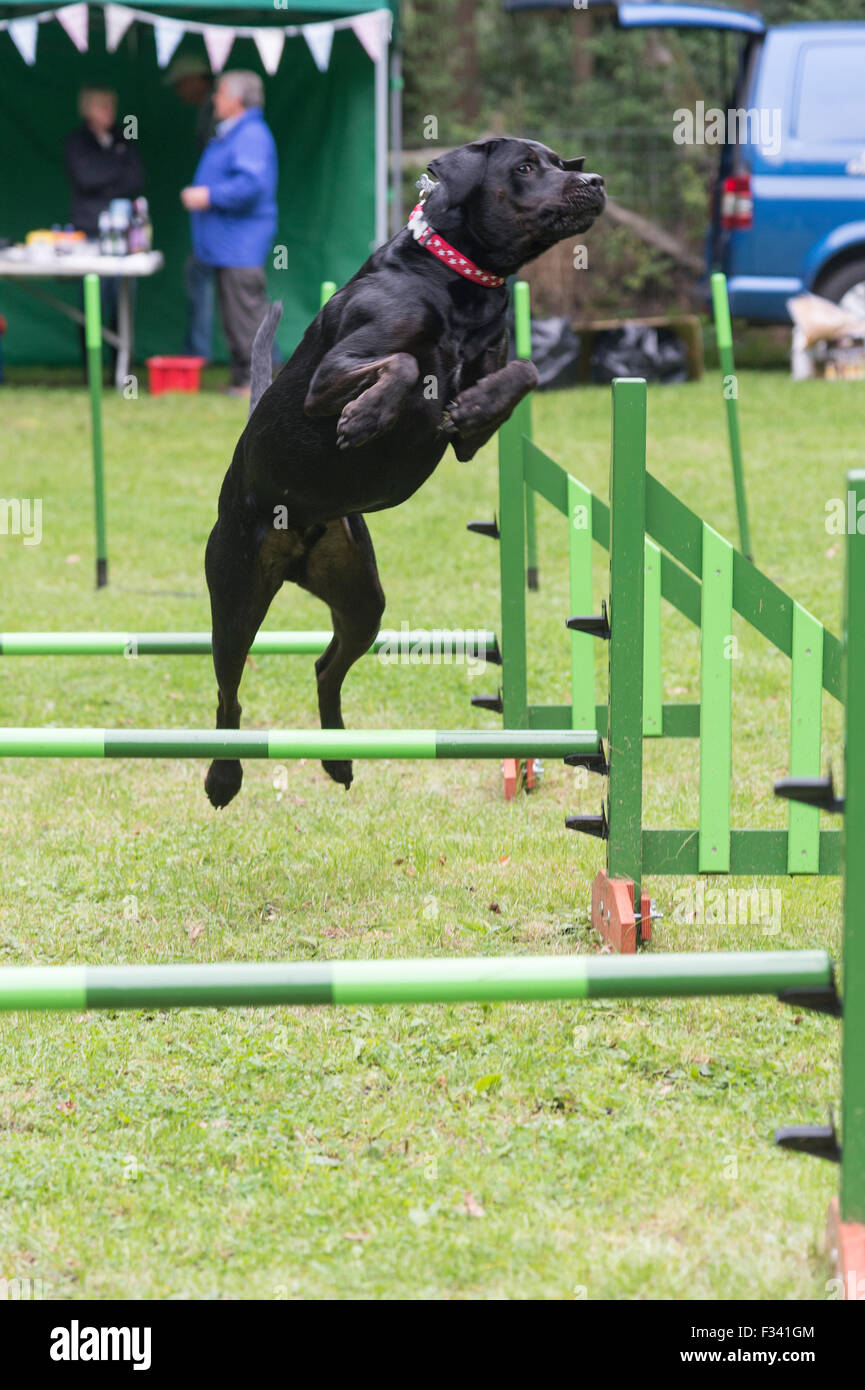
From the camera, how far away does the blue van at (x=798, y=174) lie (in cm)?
1171

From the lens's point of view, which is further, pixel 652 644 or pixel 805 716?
pixel 652 644

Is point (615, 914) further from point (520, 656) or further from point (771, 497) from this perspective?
point (771, 497)

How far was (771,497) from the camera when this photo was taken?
9039 millimetres

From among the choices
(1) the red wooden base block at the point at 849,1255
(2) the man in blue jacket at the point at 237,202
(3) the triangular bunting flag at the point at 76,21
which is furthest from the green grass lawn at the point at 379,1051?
(3) the triangular bunting flag at the point at 76,21

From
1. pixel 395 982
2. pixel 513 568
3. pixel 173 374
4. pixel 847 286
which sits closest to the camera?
pixel 395 982

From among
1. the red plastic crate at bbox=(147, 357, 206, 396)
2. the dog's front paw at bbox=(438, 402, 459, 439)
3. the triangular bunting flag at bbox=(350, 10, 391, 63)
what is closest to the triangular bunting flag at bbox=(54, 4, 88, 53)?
the triangular bunting flag at bbox=(350, 10, 391, 63)

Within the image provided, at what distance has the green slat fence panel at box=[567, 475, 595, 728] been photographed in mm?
4395

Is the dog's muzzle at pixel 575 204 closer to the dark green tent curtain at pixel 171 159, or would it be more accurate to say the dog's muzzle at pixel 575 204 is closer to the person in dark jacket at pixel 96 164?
Answer: the dark green tent curtain at pixel 171 159

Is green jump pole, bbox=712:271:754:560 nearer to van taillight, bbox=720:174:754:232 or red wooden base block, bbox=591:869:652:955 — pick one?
red wooden base block, bbox=591:869:652:955

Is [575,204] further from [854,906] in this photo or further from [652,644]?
[854,906]

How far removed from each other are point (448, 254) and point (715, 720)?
1193mm

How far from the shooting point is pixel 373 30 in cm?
1149

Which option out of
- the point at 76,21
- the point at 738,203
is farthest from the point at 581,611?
the point at 76,21
